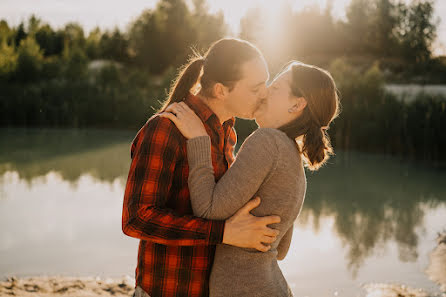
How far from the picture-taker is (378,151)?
14297 millimetres

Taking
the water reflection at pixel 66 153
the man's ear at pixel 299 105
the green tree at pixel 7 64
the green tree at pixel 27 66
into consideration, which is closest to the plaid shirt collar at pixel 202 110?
the man's ear at pixel 299 105

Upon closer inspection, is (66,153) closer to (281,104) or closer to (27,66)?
(281,104)

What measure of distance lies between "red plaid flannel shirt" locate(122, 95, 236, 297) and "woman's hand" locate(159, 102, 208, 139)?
2 centimetres

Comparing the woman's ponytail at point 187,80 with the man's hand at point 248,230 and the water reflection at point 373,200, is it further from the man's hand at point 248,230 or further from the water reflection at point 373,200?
the water reflection at point 373,200

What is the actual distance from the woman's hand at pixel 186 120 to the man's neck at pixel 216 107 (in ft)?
0.54

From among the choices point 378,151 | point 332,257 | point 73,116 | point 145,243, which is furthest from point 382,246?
point 73,116

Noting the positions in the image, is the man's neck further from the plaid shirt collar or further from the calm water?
the calm water

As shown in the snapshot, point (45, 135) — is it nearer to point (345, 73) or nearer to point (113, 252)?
point (345, 73)

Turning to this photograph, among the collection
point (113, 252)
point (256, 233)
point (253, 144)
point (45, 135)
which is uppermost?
point (253, 144)

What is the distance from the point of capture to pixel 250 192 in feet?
5.33

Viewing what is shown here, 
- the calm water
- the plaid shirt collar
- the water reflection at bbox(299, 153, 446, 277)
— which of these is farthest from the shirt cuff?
the water reflection at bbox(299, 153, 446, 277)

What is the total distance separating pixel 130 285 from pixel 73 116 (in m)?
17.0

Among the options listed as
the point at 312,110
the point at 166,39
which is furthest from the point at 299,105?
the point at 166,39

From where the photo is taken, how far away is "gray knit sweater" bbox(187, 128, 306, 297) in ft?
5.31
